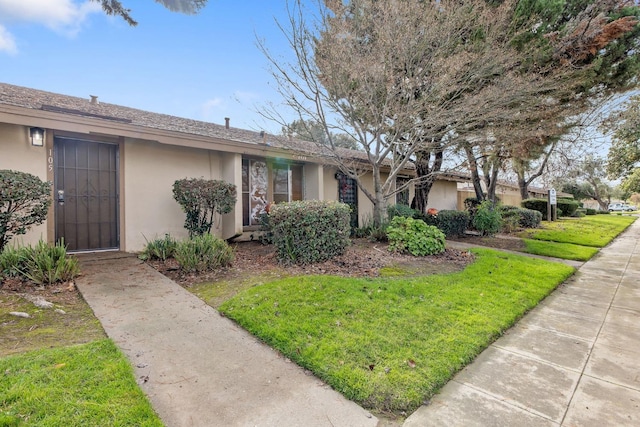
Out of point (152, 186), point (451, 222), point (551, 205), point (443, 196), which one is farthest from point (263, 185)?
point (551, 205)

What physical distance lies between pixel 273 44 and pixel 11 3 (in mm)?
4681

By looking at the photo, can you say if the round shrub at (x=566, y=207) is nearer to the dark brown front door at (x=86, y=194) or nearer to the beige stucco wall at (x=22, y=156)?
the dark brown front door at (x=86, y=194)

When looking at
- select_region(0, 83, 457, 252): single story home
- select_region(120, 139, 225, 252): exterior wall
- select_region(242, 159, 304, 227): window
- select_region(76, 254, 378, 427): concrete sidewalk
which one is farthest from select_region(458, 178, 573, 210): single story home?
select_region(76, 254, 378, 427): concrete sidewalk

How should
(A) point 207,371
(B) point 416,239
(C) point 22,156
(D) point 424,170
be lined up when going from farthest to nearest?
1. (D) point 424,170
2. (B) point 416,239
3. (C) point 22,156
4. (A) point 207,371

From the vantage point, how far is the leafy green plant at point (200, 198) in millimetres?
6566

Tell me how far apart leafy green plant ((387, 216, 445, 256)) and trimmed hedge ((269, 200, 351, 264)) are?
169 cm

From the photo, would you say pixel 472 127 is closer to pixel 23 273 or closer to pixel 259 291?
pixel 259 291

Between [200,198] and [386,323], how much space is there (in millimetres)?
4861

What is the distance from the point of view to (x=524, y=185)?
2006 centimetres

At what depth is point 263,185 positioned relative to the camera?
29.7 ft

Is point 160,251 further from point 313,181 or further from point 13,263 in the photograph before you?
point 313,181

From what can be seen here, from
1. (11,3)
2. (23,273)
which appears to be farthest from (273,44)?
(23,273)

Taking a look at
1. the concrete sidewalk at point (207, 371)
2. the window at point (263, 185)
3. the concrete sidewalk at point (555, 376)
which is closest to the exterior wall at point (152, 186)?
the window at point (263, 185)

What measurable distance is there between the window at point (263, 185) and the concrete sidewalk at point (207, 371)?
4730mm
